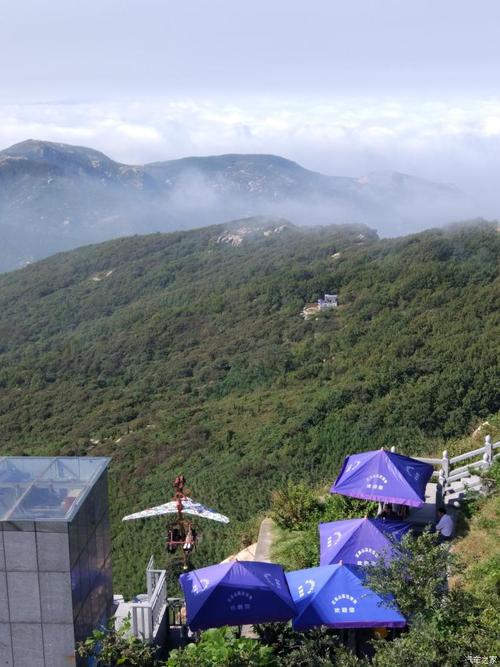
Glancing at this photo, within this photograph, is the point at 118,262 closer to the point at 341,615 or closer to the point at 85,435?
the point at 85,435

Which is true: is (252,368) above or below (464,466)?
below

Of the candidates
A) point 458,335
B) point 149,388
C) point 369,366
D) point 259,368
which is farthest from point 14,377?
point 458,335

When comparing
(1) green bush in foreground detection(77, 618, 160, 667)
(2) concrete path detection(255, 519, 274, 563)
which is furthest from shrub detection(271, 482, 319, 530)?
(1) green bush in foreground detection(77, 618, 160, 667)

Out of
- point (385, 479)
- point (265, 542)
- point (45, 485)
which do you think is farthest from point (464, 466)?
point (45, 485)

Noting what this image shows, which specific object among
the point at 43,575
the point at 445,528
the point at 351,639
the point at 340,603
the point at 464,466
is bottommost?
the point at 351,639

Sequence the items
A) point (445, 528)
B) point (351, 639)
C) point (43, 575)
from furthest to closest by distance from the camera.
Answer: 1. point (445, 528)
2. point (351, 639)
3. point (43, 575)

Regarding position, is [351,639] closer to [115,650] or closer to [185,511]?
[115,650]

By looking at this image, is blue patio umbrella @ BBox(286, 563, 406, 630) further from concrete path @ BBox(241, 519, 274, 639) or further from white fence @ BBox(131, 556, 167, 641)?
concrete path @ BBox(241, 519, 274, 639)
